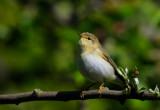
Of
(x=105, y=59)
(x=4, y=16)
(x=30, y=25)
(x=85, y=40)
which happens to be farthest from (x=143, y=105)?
(x=4, y=16)

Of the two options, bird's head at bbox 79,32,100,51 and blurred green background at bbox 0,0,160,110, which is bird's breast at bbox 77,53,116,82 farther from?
blurred green background at bbox 0,0,160,110

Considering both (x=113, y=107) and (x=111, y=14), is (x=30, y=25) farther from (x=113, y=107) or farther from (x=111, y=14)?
(x=113, y=107)

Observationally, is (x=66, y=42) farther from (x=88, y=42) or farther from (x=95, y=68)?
(x=95, y=68)

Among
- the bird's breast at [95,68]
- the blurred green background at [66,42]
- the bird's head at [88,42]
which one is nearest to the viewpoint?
the bird's breast at [95,68]

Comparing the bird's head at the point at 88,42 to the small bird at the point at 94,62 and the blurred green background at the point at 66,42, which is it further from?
the blurred green background at the point at 66,42

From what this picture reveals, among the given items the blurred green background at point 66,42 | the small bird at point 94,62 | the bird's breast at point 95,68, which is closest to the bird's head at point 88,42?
the small bird at point 94,62

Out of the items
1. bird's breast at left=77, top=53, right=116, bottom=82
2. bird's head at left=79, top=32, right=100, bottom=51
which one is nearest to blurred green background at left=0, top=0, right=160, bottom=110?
bird's head at left=79, top=32, right=100, bottom=51
